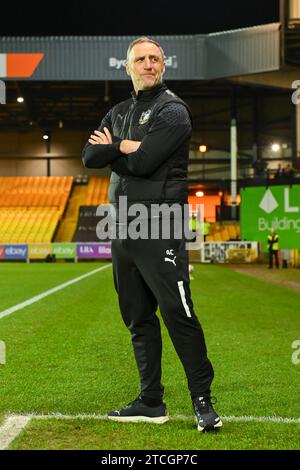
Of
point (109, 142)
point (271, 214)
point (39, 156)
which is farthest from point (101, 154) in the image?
point (39, 156)

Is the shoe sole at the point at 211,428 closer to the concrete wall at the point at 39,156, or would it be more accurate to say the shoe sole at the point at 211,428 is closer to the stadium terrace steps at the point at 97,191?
the stadium terrace steps at the point at 97,191

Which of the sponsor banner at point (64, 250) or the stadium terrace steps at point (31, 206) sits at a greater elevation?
the stadium terrace steps at point (31, 206)

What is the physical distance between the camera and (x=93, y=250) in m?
33.3

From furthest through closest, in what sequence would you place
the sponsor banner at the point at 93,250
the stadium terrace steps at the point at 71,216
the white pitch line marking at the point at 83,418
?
1. the stadium terrace steps at the point at 71,216
2. the sponsor banner at the point at 93,250
3. the white pitch line marking at the point at 83,418

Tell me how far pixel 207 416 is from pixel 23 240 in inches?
1387

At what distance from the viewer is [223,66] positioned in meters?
36.8

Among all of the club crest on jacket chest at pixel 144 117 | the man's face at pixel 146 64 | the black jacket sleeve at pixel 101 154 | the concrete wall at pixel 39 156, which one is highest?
the concrete wall at pixel 39 156

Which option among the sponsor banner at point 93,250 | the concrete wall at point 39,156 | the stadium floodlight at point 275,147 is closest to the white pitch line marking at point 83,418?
the sponsor banner at point 93,250

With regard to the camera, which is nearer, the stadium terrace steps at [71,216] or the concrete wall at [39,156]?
the stadium terrace steps at [71,216]

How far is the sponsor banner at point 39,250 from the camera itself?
3359cm

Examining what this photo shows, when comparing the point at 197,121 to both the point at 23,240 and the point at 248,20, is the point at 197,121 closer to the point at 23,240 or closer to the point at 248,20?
the point at 248,20

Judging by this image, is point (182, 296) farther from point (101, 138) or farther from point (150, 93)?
point (150, 93)

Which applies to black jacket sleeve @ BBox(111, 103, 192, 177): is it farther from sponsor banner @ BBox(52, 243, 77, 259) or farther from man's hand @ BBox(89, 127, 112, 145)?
sponsor banner @ BBox(52, 243, 77, 259)
